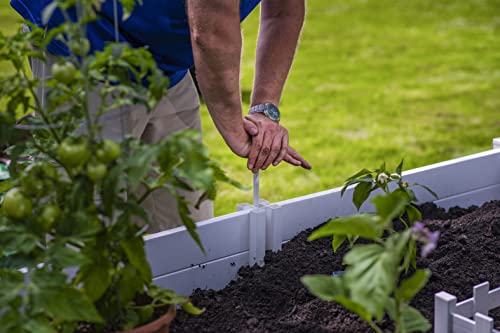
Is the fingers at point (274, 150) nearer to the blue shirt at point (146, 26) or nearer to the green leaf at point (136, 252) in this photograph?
the blue shirt at point (146, 26)

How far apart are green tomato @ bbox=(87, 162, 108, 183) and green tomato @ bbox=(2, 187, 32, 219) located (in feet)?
0.42

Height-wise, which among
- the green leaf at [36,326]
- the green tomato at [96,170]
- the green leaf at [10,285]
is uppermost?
the green tomato at [96,170]

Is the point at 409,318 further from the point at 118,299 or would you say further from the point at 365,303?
the point at 118,299

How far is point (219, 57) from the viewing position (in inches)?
78.6

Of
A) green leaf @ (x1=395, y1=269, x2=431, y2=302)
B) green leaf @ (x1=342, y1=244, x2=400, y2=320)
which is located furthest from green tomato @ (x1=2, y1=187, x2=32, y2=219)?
green leaf @ (x1=395, y1=269, x2=431, y2=302)

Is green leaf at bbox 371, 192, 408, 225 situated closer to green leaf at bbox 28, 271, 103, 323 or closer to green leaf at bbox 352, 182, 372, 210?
green leaf at bbox 28, 271, 103, 323

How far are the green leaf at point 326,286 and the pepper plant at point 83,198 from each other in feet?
0.76

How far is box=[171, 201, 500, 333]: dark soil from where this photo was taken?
6.04ft

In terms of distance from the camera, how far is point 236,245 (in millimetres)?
2164

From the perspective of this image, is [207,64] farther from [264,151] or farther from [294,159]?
[294,159]

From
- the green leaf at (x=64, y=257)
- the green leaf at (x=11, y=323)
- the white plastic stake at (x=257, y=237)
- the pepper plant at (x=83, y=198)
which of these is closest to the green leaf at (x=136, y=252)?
the pepper plant at (x=83, y=198)

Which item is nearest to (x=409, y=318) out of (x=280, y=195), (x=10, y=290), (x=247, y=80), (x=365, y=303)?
(x=365, y=303)

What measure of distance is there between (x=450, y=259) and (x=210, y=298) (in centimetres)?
67

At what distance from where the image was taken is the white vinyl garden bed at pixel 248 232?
2.03m
